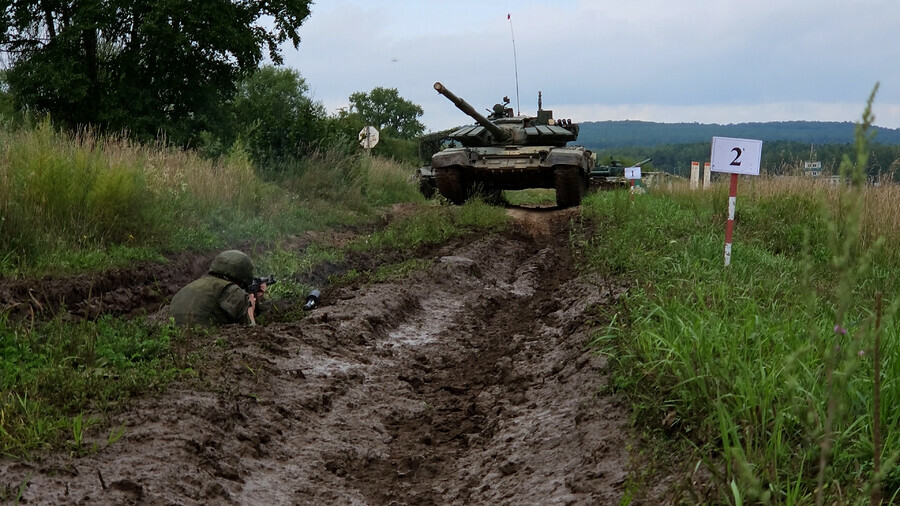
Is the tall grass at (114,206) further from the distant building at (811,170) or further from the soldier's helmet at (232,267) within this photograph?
the distant building at (811,170)

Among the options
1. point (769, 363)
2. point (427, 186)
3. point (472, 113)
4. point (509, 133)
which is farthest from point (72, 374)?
point (427, 186)

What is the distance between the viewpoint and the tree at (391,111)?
8438cm

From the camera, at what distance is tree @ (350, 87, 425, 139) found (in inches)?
3322

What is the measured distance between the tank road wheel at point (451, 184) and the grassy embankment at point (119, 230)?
54.7 inches

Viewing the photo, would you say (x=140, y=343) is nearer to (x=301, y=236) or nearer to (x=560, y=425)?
(x=560, y=425)

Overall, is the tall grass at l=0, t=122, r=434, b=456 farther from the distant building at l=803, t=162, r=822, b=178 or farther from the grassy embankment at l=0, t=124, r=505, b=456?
the distant building at l=803, t=162, r=822, b=178

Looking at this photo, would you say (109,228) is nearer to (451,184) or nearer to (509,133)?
(451,184)

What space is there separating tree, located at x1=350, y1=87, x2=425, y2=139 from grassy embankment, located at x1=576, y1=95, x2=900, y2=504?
77.5 meters

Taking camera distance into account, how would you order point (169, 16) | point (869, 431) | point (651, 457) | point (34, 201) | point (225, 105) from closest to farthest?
1. point (869, 431)
2. point (651, 457)
3. point (34, 201)
4. point (169, 16)
5. point (225, 105)

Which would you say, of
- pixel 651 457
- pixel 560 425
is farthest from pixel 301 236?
pixel 651 457

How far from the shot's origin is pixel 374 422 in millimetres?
4914

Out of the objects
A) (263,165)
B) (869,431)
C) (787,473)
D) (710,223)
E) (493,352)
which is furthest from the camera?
(263,165)

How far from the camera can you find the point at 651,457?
11.1 feet

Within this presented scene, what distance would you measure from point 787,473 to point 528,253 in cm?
952
